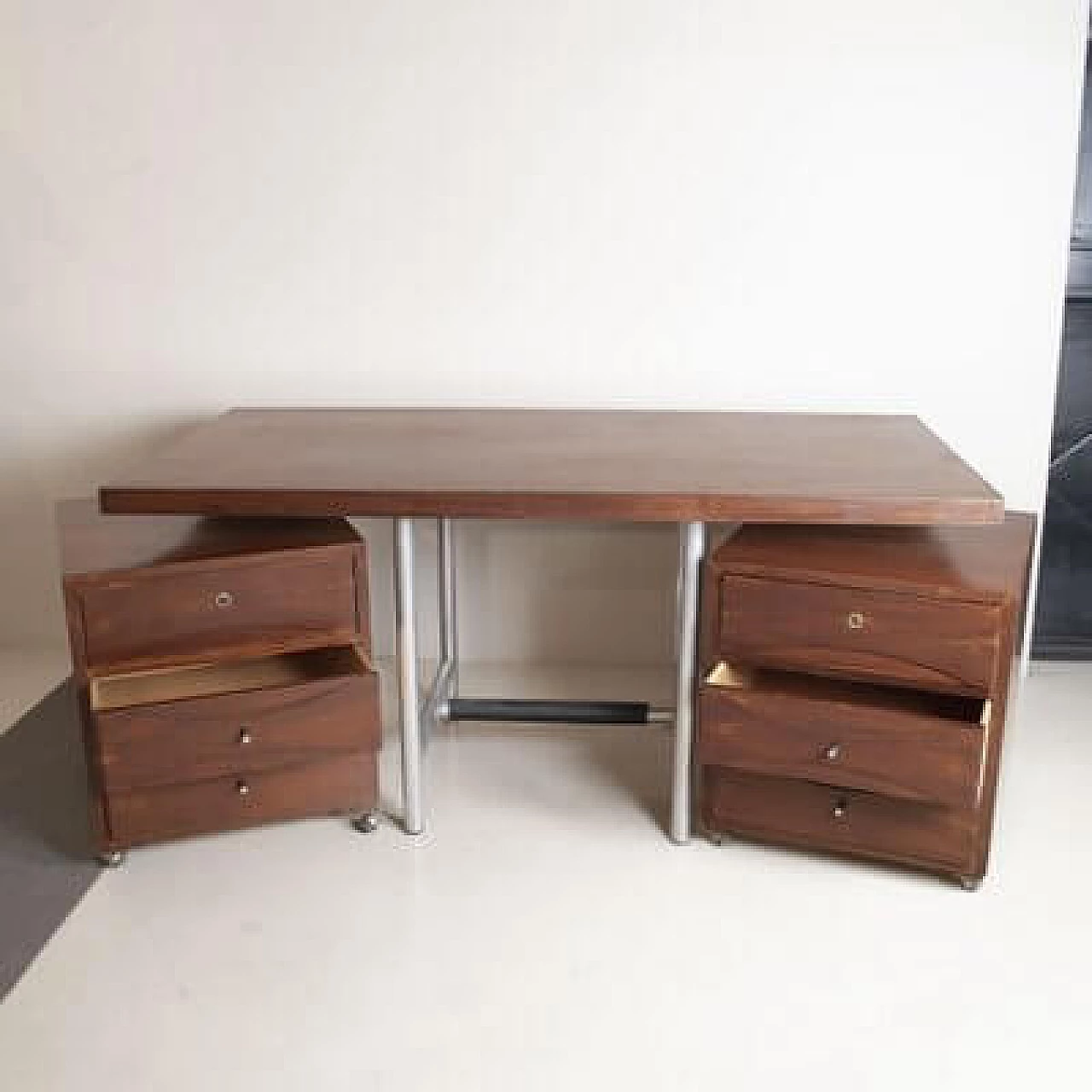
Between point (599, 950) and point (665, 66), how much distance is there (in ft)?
5.93

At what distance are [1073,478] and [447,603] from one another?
1.56 meters

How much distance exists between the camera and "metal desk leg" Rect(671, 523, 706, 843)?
209cm

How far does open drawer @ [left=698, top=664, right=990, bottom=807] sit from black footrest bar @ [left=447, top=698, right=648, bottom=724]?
375mm

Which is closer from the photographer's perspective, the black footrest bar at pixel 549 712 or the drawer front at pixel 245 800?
the drawer front at pixel 245 800

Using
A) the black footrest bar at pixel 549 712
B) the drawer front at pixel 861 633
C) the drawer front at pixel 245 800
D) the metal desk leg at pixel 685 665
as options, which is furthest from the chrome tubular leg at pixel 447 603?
the drawer front at pixel 861 633

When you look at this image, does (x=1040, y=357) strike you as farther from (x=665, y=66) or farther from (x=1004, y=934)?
(x=1004, y=934)

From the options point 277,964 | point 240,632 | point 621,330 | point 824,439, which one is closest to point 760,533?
point 824,439

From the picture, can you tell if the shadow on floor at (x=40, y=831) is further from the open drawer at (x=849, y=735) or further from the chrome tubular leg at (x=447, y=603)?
the open drawer at (x=849, y=735)

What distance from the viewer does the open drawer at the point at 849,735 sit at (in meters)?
1.99

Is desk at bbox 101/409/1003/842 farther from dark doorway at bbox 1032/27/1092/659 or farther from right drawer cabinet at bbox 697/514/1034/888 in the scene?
dark doorway at bbox 1032/27/1092/659

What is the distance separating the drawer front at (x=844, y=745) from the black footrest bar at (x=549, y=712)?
383mm

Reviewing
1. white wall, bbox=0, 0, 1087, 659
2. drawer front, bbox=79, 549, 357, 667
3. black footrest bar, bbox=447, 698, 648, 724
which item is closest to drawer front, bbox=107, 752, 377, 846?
drawer front, bbox=79, 549, 357, 667

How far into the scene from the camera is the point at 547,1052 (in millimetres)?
1688

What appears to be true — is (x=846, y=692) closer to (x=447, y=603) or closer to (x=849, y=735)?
(x=849, y=735)
